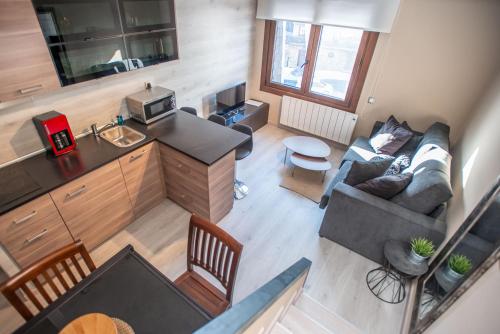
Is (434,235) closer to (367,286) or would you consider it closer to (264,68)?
(367,286)

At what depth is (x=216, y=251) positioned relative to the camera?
1649 mm

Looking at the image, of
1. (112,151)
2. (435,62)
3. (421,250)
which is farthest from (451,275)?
(112,151)

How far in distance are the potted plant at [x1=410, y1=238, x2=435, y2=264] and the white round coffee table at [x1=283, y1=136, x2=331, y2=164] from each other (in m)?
1.64

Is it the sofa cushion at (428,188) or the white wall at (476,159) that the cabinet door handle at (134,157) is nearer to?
the sofa cushion at (428,188)

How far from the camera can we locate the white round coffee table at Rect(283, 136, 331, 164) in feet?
11.8

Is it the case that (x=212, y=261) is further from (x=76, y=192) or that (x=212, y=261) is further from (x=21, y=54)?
(x=21, y=54)

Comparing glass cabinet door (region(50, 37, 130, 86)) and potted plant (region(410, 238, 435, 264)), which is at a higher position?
glass cabinet door (region(50, 37, 130, 86))

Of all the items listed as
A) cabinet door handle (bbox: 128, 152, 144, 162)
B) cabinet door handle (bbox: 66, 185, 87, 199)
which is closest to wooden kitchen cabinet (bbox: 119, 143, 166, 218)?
cabinet door handle (bbox: 128, 152, 144, 162)

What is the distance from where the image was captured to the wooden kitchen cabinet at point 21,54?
5.06 ft

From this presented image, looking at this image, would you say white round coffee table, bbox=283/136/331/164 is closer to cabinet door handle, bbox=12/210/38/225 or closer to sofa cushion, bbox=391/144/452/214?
sofa cushion, bbox=391/144/452/214

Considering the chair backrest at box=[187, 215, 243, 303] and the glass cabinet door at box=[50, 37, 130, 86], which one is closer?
the chair backrest at box=[187, 215, 243, 303]

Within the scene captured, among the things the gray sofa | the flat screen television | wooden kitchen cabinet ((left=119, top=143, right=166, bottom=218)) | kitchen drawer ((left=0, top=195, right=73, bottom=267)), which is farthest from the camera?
the flat screen television

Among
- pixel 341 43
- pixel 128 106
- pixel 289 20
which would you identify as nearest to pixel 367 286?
pixel 128 106

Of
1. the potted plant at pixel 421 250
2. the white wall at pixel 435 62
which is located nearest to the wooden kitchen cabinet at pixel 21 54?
the potted plant at pixel 421 250
